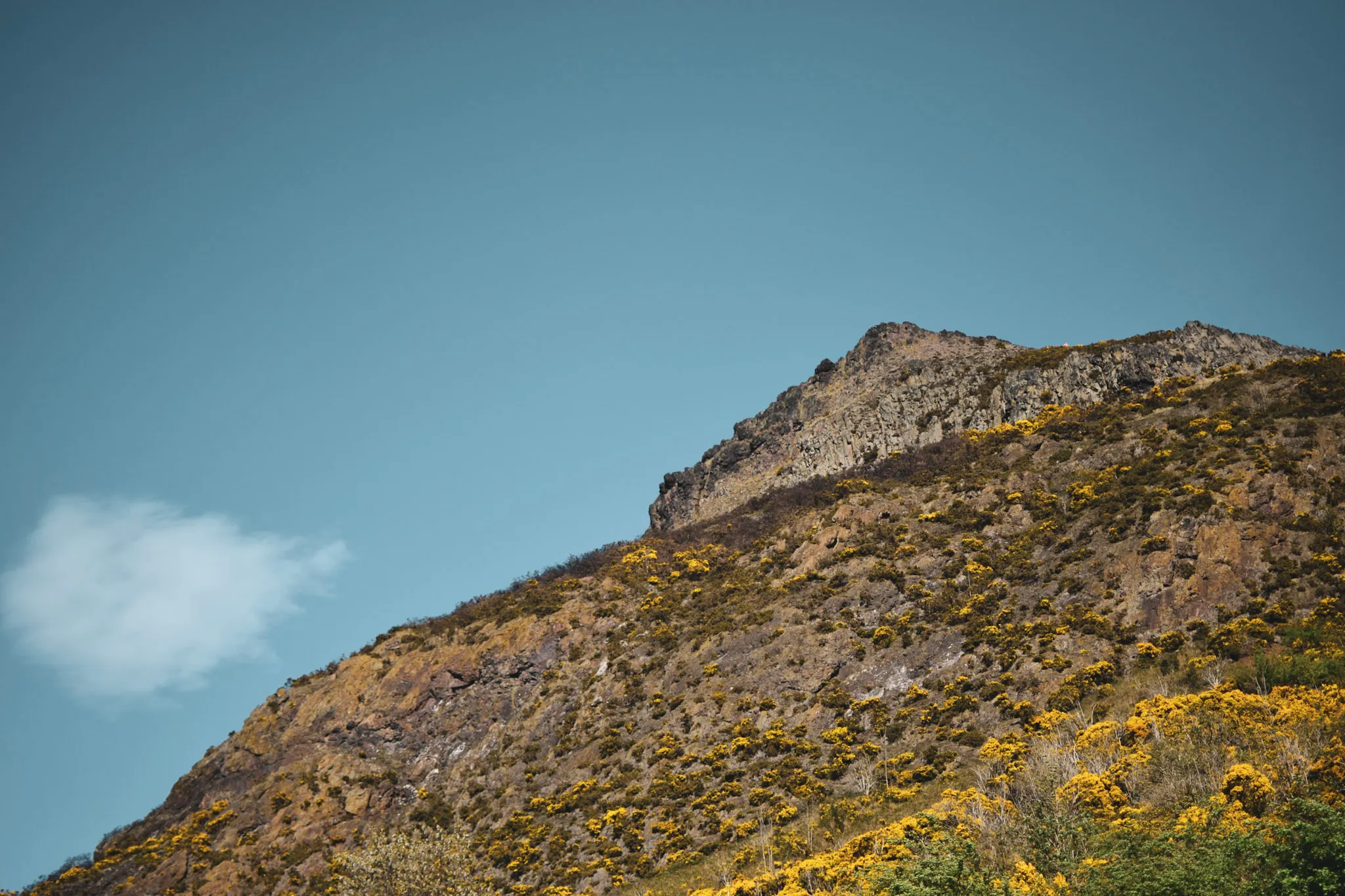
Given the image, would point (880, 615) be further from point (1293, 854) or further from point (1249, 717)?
point (1293, 854)

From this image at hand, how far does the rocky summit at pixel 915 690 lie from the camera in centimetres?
2602

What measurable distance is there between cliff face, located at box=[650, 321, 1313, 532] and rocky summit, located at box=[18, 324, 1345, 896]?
409mm

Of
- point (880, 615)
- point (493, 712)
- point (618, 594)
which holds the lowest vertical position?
point (880, 615)

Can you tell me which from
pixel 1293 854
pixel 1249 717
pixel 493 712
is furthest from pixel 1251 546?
pixel 493 712

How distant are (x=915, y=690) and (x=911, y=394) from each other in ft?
127

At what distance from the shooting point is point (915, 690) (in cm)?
4000

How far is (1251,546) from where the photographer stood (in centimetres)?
3697

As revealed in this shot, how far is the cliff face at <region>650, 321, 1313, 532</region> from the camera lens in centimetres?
6388

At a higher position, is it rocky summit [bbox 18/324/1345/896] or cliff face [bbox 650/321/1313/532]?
cliff face [bbox 650/321/1313/532]

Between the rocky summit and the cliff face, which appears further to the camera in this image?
the cliff face

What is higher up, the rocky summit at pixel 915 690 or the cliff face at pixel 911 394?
the cliff face at pixel 911 394

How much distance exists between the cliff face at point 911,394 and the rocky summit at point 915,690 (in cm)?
41

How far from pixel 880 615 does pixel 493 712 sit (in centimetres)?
2287

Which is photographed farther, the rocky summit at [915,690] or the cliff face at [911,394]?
the cliff face at [911,394]
